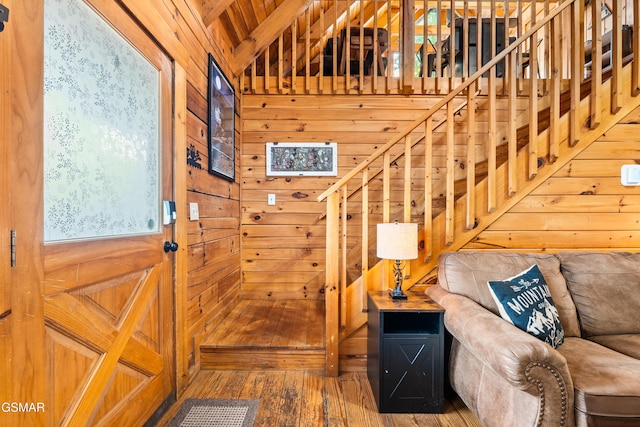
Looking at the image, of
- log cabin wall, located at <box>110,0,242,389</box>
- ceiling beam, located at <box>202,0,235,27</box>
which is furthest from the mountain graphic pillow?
ceiling beam, located at <box>202,0,235,27</box>

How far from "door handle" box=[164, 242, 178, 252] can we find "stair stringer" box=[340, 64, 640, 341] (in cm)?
115

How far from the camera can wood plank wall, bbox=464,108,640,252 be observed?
220 cm

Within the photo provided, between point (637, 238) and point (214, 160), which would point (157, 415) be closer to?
point (214, 160)

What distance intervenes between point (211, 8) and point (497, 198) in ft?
8.25

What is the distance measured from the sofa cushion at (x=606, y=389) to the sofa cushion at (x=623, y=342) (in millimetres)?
176

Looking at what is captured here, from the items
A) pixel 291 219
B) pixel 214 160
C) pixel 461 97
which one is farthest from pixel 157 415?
pixel 461 97

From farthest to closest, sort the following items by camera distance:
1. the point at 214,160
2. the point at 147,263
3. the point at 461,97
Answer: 1. the point at 461,97
2. the point at 214,160
3. the point at 147,263

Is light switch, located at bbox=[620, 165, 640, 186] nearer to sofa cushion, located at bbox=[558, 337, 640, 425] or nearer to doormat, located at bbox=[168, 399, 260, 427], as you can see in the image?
sofa cushion, located at bbox=[558, 337, 640, 425]

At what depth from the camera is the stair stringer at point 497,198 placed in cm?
215

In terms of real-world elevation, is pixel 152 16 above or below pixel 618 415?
above

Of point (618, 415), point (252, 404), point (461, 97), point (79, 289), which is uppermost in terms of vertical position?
point (461, 97)

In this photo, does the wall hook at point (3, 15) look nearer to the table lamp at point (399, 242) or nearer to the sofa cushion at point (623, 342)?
the table lamp at point (399, 242)

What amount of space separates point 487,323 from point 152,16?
7.20 feet

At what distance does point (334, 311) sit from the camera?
2.08 metres
